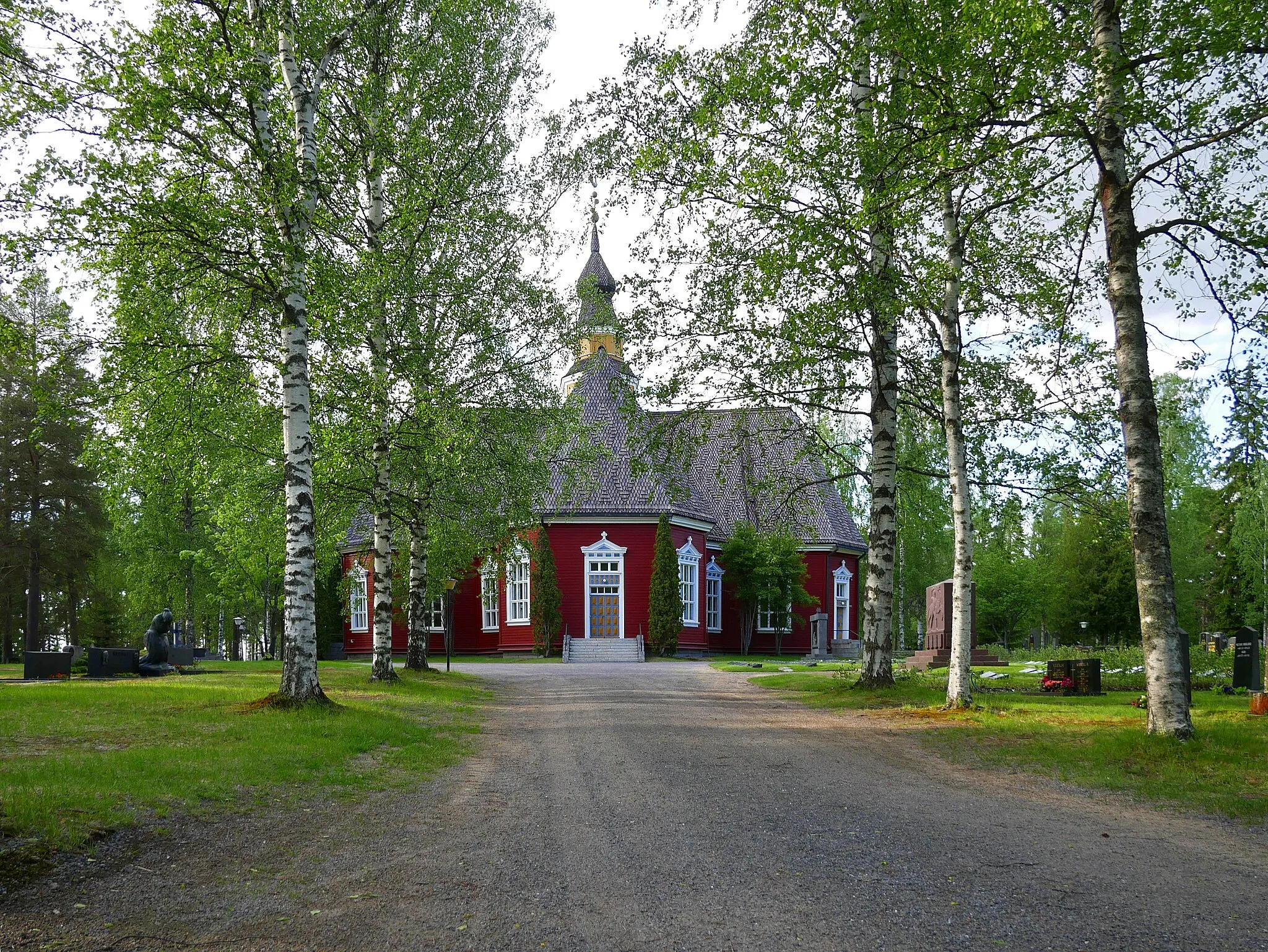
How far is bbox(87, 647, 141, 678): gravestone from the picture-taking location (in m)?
18.3

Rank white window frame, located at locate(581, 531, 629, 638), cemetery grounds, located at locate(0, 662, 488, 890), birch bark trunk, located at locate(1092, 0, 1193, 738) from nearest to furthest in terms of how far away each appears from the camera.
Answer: cemetery grounds, located at locate(0, 662, 488, 890) < birch bark trunk, located at locate(1092, 0, 1193, 738) < white window frame, located at locate(581, 531, 629, 638)

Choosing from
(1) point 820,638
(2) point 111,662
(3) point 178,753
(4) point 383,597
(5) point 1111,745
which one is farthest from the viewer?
(1) point 820,638

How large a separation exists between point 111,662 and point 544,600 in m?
17.3

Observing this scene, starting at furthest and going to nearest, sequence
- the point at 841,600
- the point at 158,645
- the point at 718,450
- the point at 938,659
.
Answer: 1. the point at 841,600
2. the point at 938,659
3. the point at 718,450
4. the point at 158,645

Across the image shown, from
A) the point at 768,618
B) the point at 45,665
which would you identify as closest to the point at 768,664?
the point at 768,618

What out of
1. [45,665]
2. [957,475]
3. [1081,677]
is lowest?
[1081,677]

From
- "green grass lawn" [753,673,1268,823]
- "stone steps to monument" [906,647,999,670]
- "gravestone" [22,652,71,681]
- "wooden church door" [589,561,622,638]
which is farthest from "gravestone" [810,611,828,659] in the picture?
"gravestone" [22,652,71,681]

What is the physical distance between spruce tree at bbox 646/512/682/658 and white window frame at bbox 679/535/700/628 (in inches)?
52.3

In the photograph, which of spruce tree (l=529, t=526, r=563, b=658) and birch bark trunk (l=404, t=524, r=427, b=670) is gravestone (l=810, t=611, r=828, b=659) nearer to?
spruce tree (l=529, t=526, r=563, b=658)

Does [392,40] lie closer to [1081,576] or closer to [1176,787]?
[1176,787]

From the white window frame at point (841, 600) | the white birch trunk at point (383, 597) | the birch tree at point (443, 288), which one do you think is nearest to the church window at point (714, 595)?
the white window frame at point (841, 600)

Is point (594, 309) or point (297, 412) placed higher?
point (594, 309)

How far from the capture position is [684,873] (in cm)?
504

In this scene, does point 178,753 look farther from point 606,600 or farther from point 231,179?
point 606,600
